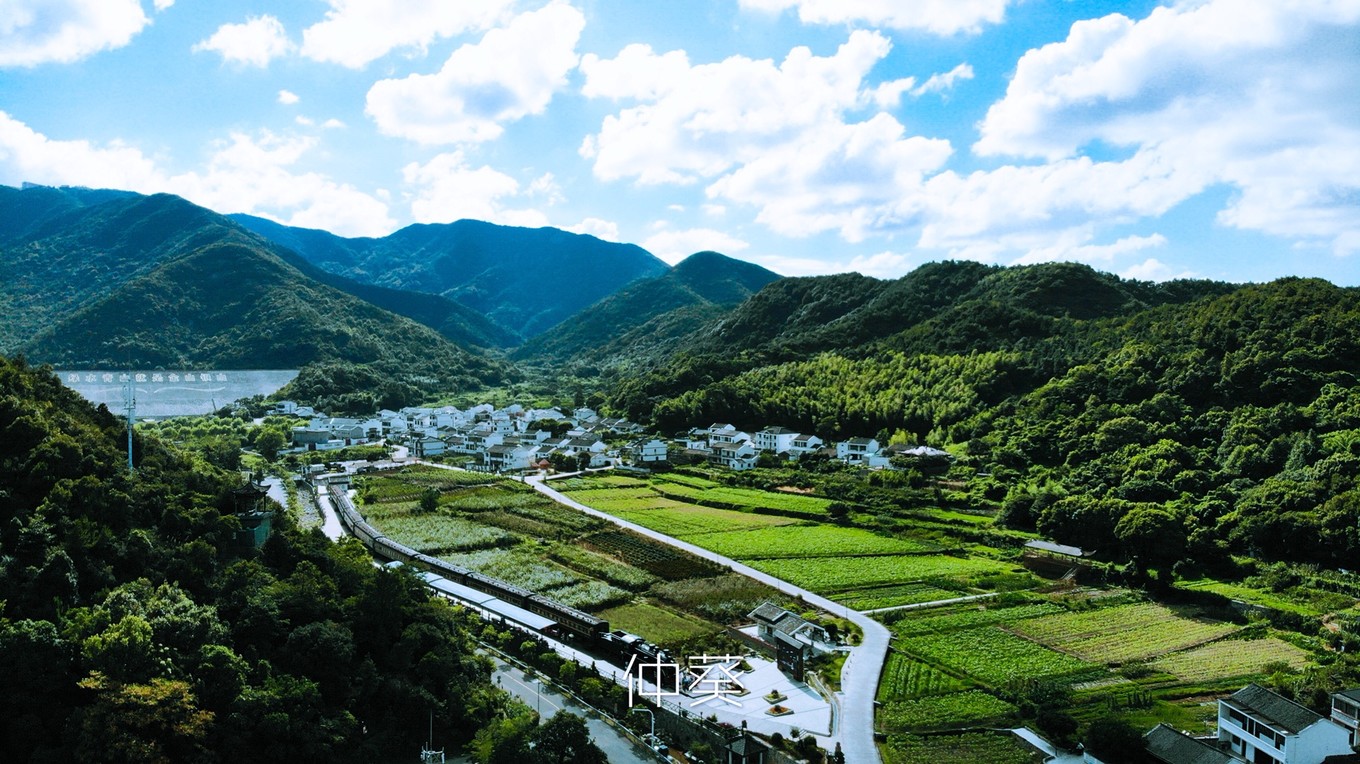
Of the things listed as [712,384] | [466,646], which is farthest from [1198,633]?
[712,384]

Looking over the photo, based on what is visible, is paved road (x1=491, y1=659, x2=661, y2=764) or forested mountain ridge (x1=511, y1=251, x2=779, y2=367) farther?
forested mountain ridge (x1=511, y1=251, x2=779, y2=367)

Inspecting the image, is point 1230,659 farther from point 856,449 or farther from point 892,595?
point 856,449

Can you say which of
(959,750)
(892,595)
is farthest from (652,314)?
(959,750)

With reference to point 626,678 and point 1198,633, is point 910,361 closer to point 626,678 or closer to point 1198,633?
point 1198,633

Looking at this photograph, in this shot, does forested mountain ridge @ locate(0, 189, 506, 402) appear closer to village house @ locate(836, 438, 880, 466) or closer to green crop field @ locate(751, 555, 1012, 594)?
village house @ locate(836, 438, 880, 466)

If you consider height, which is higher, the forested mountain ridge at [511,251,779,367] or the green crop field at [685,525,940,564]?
the forested mountain ridge at [511,251,779,367]

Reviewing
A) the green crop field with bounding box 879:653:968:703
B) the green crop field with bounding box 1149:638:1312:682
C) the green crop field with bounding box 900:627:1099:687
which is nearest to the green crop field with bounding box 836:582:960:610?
the green crop field with bounding box 900:627:1099:687

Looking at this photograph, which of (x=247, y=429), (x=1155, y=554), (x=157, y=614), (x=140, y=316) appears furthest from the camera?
(x=140, y=316)
